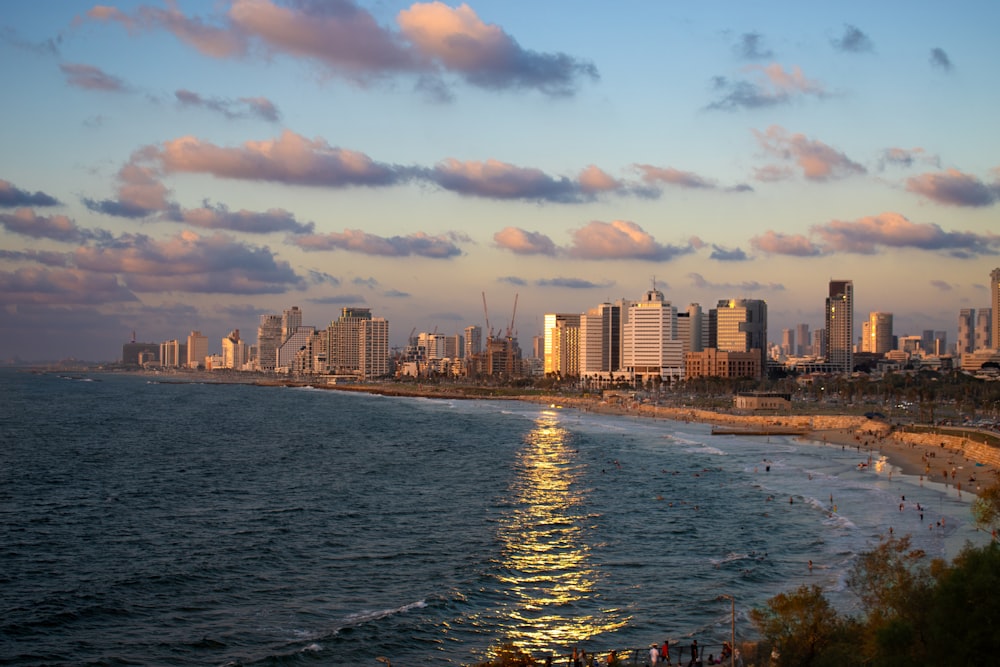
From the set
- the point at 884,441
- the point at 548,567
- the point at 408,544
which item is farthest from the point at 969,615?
the point at 884,441

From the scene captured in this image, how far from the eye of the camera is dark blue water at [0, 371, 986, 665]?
99.2ft

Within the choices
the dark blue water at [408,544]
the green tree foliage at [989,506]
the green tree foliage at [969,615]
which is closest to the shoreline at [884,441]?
the dark blue water at [408,544]

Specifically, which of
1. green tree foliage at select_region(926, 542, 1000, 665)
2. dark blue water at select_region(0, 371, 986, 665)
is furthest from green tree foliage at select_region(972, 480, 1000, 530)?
green tree foliage at select_region(926, 542, 1000, 665)

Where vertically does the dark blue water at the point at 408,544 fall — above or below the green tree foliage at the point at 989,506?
below

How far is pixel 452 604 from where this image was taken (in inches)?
1321

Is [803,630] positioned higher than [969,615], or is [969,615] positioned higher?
[969,615]

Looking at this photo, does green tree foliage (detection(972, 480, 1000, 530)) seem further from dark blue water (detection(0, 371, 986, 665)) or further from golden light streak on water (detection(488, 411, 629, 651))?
golden light streak on water (detection(488, 411, 629, 651))

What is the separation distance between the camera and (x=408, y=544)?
43.3 metres

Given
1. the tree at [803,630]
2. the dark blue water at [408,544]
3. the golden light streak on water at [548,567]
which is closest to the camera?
the tree at [803,630]

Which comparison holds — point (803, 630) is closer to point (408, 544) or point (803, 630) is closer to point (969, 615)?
point (969, 615)

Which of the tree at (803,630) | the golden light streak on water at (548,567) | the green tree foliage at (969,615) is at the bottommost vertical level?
the golden light streak on water at (548,567)

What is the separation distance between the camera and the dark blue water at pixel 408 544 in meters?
30.2

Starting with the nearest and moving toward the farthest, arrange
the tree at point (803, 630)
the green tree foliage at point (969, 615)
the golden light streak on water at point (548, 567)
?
the green tree foliage at point (969, 615), the tree at point (803, 630), the golden light streak on water at point (548, 567)

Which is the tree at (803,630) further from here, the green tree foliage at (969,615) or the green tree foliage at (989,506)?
the green tree foliage at (989,506)
